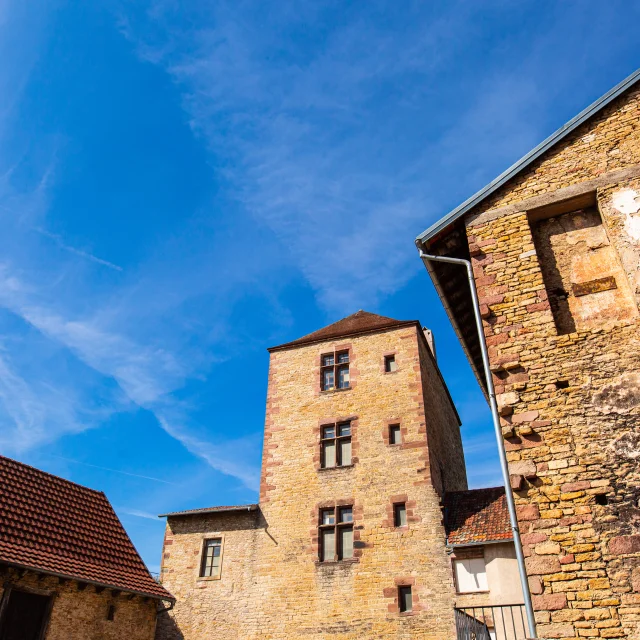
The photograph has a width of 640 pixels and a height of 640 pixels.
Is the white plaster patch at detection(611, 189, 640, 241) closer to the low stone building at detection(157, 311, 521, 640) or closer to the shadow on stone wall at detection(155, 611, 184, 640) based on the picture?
the low stone building at detection(157, 311, 521, 640)

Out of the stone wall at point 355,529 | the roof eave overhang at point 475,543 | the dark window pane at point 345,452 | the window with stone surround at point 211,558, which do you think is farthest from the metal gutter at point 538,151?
the window with stone surround at point 211,558

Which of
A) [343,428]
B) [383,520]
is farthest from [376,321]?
[383,520]

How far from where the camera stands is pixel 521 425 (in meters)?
6.61

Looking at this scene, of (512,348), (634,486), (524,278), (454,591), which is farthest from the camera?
(454,591)

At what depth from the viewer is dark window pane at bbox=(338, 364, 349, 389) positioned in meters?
17.8

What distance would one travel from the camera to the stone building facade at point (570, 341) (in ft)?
18.4

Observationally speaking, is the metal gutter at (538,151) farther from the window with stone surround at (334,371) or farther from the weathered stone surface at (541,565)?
the window with stone surround at (334,371)

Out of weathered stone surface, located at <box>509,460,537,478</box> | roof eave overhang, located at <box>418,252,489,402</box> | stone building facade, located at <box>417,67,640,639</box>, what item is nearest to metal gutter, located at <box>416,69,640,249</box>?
stone building facade, located at <box>417,67,640,639</box>

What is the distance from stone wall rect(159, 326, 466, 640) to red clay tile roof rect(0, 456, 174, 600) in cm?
174

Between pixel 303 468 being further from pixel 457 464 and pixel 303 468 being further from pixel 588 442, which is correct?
pixel 588 442

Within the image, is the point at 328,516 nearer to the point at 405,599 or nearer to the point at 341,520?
the point at 341,520

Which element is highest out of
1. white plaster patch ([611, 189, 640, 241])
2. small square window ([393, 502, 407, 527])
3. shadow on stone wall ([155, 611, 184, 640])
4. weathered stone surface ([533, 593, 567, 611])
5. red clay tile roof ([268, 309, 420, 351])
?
red clay tile roof ([268, 309, 420, 351])

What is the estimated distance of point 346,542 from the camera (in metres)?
14.9

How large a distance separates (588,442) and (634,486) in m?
0.63
